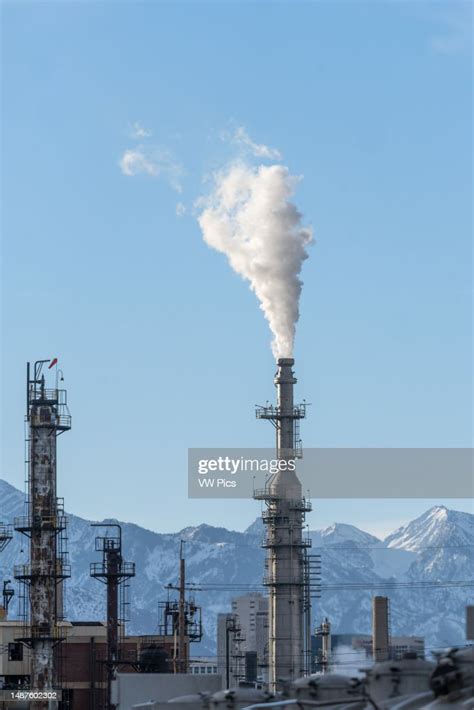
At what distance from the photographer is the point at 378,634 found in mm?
98000

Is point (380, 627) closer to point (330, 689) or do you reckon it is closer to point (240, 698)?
point (240, 698)

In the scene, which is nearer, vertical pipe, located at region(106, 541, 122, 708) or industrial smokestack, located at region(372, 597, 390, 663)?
vertical pipe, located at region(106, 541, 122, 708)

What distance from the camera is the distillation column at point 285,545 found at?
90812mm

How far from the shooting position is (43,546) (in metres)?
79.4

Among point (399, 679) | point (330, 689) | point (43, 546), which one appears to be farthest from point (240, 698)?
point (43, 546)

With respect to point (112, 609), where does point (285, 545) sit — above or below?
above

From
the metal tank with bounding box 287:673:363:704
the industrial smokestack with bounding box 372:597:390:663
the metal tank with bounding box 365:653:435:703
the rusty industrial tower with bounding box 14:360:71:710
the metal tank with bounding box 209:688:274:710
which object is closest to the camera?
the metal tank with bounding box 365:653:435:703

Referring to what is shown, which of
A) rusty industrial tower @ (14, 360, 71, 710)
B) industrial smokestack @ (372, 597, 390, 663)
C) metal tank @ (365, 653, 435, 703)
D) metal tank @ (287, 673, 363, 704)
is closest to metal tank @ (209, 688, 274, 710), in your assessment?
metal tank @ (287, 673, 363, 704)

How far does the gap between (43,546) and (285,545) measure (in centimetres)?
1689

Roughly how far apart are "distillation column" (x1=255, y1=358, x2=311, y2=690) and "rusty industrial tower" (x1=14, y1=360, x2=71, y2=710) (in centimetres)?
1479

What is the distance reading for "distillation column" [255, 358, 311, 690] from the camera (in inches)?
3575

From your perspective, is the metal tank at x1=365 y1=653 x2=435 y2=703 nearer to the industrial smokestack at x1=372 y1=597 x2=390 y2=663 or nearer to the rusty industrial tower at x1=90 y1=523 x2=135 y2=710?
the rusty industrial tower at x1=90 y1=523 x2=135 y2=710

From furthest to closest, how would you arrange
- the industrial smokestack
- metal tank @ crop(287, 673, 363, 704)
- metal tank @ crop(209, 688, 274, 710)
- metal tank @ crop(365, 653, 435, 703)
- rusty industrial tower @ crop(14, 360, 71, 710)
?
the industrial smokestack, rusty industrial tower @ crop(14, 360, 71, 710), metal tank @ crop(209, 688, 274, 710), metal tank @ crop(287, 673, 363, 704), metal tank @ crop(365, 653, 435, 703)

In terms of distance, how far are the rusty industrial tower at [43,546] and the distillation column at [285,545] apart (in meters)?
14.8
